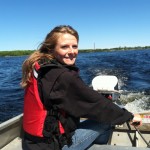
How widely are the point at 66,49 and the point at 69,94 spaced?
593 mm

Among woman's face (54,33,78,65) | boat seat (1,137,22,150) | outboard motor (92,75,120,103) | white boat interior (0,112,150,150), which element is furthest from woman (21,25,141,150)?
outboard motor (92,75,120,103)

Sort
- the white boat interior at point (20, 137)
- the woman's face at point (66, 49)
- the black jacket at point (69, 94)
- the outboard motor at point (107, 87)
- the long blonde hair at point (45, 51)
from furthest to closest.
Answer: the outboard motor at point (107, 87), the white boat interior at point (20, 137), the woman's face at point (66, 49), the long blonde hair at point (45, 51), the black jacket at point (69, 94)

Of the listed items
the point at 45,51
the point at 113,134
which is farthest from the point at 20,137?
the point at 45,51

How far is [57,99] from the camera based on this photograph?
288 centimetres

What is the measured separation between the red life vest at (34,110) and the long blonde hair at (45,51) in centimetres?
8

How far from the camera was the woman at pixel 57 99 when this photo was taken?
2900 mm

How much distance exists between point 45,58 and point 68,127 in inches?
30.6

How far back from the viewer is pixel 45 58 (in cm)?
311

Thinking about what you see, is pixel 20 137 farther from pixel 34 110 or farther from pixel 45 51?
pixel 45 51

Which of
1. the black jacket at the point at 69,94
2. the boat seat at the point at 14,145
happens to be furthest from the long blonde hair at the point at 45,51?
the boat seat at the point at 14,145

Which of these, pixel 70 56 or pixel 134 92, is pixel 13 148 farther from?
pixel 134 92

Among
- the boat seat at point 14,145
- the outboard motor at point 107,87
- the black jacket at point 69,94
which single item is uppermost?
the black jacket at point 69,94

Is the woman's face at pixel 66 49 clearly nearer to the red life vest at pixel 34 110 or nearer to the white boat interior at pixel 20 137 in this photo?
the red life vest at pixel 34 110

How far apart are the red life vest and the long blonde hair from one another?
8cm
